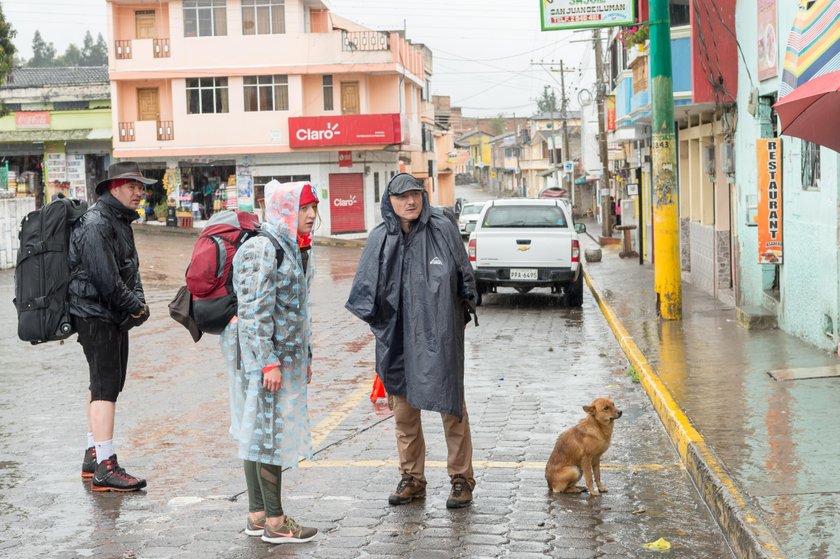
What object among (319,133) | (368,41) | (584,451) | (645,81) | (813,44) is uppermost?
(368,41)

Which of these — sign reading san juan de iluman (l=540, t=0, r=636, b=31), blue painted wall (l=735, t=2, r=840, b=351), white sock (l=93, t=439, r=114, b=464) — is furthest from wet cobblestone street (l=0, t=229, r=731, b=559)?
sign reading san juan de iluman (l=540, t=0, r=636, b=31)

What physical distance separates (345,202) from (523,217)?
92.3 feet

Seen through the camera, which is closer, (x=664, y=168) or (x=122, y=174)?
(x=122, y=174)

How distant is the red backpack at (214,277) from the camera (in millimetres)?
5816

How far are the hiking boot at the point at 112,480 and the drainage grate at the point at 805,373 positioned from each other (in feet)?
18.9

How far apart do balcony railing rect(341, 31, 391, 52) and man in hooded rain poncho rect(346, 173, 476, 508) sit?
42561 millimetres

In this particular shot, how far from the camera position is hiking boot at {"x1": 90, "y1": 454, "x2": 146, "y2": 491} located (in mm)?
6887

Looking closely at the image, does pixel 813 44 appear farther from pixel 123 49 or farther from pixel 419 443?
pixel 123 49

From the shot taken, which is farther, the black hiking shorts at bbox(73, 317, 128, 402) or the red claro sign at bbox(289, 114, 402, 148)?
the red claro sign at bbox(289, 114, 402, 148)

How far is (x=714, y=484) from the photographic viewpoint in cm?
639

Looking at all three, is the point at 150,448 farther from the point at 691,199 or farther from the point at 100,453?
the point at 691,199

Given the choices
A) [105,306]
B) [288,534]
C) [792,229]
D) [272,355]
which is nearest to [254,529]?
[288,534]

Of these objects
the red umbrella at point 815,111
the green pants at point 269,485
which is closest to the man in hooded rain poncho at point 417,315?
the green pants at point 269,485

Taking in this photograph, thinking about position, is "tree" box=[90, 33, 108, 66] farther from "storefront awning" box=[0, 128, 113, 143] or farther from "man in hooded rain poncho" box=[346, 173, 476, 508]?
"man in hooded rain poncho" box=[346, 173, 476, 508]
